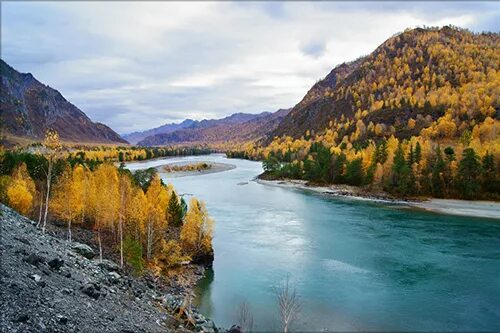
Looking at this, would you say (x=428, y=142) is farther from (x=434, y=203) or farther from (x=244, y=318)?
(x=244, y=318)

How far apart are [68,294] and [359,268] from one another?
2828 cm

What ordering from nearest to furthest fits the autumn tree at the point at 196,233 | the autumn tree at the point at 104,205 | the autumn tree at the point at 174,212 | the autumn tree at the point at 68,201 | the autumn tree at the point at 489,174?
1. the autumn tree at the point at 68,201
2. the autumn tree at the point at 104,205
3. the autumn tree at the point at 196,233
4. the autumn tree at the point at 174,212
5. the autumn tree at the point at 489,174

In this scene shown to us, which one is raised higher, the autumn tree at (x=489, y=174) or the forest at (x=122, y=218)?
the autumn tree at (x=489, y=174)

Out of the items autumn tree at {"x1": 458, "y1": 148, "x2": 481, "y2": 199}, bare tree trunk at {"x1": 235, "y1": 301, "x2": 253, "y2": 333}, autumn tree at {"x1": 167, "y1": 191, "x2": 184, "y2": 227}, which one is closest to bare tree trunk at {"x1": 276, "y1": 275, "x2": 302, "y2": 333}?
bare tree trunk at {"x1": 235, "y1": 301, "x2": 253, "y2": 333}

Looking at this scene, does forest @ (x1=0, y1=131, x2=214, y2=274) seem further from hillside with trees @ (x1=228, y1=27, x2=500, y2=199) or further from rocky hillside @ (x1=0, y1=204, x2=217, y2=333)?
hillside with trees @ (x1=228, y1=27, x2=500, y2=199)

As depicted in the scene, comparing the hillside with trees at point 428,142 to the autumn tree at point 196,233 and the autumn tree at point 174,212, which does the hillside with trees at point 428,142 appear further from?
the autumn tree at point 196,233

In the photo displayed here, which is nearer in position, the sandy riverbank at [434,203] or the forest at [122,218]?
the forest at [122,218]

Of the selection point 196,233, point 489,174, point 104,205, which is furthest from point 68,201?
point 489,174

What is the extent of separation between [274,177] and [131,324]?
103 metres

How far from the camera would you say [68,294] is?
19.1m

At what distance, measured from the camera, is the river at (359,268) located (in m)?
28.8

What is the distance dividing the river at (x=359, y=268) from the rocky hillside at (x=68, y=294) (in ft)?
18.1

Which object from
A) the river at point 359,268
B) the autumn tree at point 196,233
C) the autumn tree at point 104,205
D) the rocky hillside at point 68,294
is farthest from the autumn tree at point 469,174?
the rocky hillside at point 68,294

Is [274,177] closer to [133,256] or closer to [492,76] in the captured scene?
[133,256]
